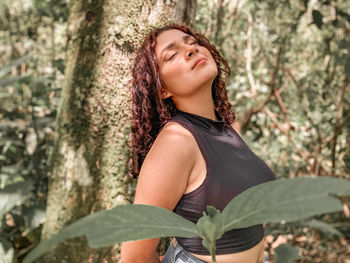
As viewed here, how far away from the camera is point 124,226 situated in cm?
46

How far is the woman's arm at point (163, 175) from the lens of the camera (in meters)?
1.10

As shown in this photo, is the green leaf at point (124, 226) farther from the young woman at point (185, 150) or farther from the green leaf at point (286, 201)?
the young woman at point (185, 150)

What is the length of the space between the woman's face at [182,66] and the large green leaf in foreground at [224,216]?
825 millimetres

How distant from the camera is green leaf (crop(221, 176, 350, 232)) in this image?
1.34 ft

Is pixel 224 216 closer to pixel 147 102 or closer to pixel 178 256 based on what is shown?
pixel 178 256

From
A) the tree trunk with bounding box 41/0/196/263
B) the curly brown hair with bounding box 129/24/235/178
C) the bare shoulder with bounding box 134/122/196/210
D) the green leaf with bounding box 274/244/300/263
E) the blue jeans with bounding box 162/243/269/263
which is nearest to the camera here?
the green leaf with bounding box 274/244/300/263

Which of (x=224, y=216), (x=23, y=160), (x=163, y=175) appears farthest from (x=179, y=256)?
(x=23, y=160)

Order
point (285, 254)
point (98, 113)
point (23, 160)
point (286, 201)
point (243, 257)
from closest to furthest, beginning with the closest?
point (286, 201)
point (285, 254)
point (243, 257)
point (98, 113)
point (23, 160)

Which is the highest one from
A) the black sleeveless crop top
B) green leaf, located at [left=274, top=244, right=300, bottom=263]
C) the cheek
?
the cheek

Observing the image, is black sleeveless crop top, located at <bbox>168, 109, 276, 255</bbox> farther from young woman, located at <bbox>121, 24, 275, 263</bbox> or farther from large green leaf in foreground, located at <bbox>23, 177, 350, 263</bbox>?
large green leaf in foreground, located at <bbox>23, 177, 350, 263</bbox>

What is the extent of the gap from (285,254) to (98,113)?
1.15 metres

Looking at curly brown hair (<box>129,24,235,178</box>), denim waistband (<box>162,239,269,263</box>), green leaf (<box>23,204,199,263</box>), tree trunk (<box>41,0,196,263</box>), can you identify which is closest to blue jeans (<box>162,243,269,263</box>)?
denim waistband (<box>162,239,269,263</box>)

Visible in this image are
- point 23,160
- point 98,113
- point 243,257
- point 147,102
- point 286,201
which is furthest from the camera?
point 23,160

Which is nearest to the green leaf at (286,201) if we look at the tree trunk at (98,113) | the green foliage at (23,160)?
the tree trunk at (98,113)
